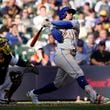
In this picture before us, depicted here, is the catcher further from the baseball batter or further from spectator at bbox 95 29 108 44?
spectator at bbox 95 29 108 44

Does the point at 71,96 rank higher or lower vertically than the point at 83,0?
lower

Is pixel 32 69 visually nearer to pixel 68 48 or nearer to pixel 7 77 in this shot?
pixel 7 77

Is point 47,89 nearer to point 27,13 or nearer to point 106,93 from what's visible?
point 106,93

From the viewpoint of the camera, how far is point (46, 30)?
1573 cm

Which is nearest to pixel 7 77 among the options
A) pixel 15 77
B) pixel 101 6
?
pixel 15 77

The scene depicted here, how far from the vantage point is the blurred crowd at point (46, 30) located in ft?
48.7

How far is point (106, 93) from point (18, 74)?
309 centimetres

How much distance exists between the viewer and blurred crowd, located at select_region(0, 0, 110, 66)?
14836 mm

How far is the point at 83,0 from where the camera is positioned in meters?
17.5

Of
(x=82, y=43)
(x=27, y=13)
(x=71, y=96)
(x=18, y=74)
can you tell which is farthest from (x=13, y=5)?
(x=18, y=74)

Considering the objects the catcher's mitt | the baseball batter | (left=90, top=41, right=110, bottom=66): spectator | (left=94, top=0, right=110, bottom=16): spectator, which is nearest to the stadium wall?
(left=90, top=41, right=110, bottom=66): spectator

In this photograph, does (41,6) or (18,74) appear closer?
(18,74)

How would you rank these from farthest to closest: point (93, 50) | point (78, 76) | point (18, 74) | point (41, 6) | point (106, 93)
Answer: point (41, 6) < point (93, 50) < point (106, 93) < point (18, 74) < point (78, 76)

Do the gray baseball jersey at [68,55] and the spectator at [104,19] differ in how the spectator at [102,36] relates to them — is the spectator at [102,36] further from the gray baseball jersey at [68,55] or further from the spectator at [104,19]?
the gray baseball jersey at [68,55]
